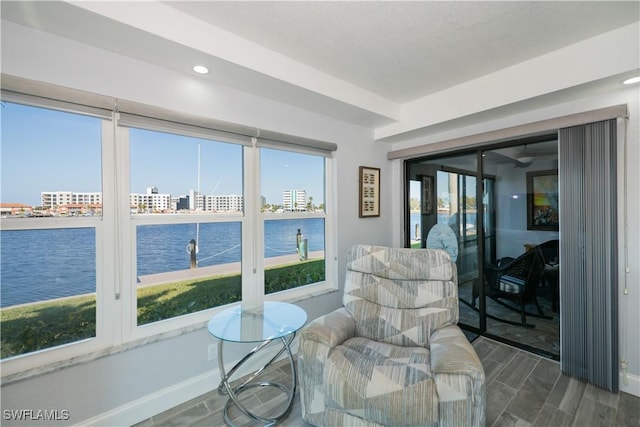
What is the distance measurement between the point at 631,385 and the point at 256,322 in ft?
8.90

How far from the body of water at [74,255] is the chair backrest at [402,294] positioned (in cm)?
112

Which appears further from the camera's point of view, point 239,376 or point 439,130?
point 439,130

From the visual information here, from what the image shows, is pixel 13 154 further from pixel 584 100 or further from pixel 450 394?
pixel 584 100

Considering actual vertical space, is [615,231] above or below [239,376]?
above

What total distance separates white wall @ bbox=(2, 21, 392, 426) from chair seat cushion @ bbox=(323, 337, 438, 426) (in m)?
1.10

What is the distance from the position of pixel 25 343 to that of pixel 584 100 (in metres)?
4.05

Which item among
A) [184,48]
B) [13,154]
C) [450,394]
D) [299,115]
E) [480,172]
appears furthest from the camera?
[480,172]

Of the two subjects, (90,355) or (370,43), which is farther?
(370,43)

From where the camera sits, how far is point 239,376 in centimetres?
218

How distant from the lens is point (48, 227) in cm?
155

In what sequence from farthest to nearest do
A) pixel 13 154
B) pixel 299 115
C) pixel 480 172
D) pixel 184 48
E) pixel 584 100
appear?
pixel 480 172
pixel 299 115
pixel 584 100
pixel 184 48
pixel 13 154

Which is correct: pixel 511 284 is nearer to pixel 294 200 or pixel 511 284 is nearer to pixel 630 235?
pixel 630 235

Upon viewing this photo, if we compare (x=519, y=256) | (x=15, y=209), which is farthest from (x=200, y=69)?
(x=519, y=256)

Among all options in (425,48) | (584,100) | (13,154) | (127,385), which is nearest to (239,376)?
(127,385)
